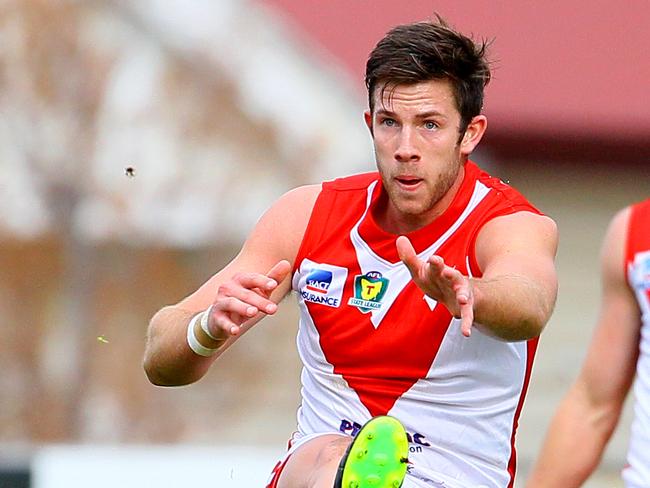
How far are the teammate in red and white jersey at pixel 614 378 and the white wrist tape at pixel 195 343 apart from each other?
1186 millimetres

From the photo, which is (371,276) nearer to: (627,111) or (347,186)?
(347,186)

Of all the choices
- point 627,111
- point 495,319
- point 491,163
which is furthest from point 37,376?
point 495,319

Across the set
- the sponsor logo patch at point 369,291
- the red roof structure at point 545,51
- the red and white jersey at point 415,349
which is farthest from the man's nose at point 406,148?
the red roof structure at point 545,51

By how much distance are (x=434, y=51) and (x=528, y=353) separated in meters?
1.13

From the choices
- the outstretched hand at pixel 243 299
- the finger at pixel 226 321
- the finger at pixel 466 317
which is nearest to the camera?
the finger at pixel 466 317

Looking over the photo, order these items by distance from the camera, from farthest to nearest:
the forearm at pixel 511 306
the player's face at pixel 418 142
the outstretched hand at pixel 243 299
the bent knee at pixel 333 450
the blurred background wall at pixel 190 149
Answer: the blurred background wall at pixel 190 149, the player's face at pixel 418 142, the bent knee at pixel 333 450, the outstretched hand at pixel 243 299, the forearm at pixel 511 306

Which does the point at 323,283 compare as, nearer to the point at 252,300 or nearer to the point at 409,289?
the point at 409,289

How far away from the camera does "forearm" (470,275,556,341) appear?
5027 mm

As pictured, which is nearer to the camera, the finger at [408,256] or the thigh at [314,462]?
the finger at [408,256]

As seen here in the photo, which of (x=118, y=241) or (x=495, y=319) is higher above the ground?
(x=118, y=241)

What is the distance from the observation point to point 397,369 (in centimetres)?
575

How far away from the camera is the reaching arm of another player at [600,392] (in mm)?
5520

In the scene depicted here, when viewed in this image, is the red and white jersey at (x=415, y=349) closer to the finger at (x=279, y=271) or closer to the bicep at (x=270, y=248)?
the bicep at (x=270, y=248)

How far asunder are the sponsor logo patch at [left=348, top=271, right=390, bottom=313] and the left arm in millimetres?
380
